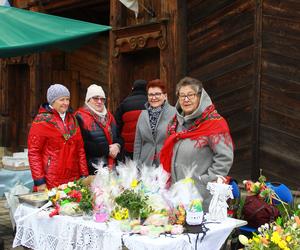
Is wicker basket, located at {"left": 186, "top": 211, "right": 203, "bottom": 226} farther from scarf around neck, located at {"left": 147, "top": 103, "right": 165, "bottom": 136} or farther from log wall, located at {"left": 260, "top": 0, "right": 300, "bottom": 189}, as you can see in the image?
log wall, located at {"left": 260, "top": 0, "right": 300, "bottom": 189}

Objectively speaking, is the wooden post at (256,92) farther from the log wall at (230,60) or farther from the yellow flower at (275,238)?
the yellow flower at (275,238)

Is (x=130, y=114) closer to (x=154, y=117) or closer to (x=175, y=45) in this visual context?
(x=154, y=117)

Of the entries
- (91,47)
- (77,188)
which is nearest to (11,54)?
(77,188)

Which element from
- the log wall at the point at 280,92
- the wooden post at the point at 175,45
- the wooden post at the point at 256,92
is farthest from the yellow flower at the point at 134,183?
the wooden post at the point at 175,45

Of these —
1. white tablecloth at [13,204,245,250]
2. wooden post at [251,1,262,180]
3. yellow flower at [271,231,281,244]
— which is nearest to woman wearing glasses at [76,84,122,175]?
white tablecloth at [13,204,245,250]

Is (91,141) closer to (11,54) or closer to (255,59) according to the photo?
(11,54)

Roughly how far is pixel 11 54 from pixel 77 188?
189cm

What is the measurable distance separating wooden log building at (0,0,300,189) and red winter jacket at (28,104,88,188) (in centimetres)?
280

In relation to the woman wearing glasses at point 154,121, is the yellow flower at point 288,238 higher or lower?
lower

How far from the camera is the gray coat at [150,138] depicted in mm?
4465

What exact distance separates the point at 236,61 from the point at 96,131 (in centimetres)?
278

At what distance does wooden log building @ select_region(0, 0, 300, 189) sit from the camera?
5.94 m

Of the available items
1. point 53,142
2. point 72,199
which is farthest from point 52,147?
point 72,199

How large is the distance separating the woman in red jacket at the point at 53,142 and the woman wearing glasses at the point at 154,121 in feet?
2.19
